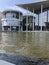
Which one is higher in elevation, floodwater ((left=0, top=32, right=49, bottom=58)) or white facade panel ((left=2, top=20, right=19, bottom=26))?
floodwater ((left=0, top=32, right=49, bottom=58))

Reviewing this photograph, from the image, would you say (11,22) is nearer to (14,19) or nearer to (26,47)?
(14,19)

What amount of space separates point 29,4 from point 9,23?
62.4ft

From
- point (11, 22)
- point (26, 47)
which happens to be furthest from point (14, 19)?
point (26, 47)

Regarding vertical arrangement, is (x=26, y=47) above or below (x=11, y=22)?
above

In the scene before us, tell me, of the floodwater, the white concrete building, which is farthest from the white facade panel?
the floodwater

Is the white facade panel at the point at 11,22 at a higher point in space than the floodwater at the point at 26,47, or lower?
lower

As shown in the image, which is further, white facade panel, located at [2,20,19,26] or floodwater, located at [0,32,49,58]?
white facade panel, located at [2,20,19,26]

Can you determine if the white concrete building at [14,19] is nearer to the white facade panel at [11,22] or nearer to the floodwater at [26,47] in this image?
the white facade panel at [11,22]

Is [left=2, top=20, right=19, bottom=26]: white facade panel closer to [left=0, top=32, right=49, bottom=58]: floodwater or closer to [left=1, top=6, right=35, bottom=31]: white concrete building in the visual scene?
[left=1, top=6, right=35, bottom=31]: white concrete building

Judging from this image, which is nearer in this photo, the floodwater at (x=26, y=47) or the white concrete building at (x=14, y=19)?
the floodwater at (x=26, y=47)

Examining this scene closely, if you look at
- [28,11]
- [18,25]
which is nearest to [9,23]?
[18,25]

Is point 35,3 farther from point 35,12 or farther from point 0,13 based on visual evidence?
point 0,13

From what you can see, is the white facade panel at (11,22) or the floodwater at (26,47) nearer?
the floodwater at (26,47)

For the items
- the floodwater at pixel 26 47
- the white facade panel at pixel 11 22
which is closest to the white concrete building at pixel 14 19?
the white facade panel at pixel 11 22
